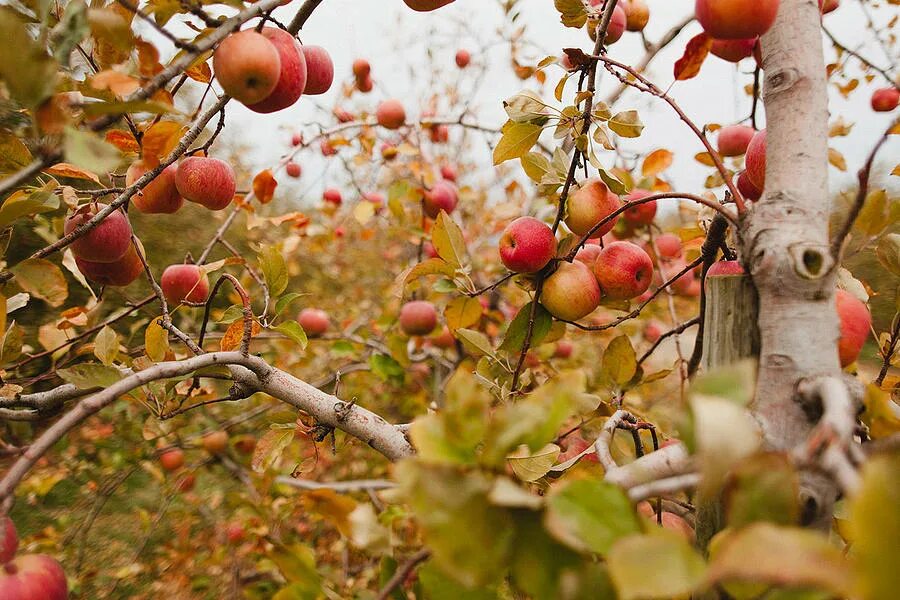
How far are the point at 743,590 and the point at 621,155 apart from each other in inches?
47.5

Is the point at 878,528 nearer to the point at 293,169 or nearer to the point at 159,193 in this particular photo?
the point at 159,193

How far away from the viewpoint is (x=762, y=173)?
0.62 m

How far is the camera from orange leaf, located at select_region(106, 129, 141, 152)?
609mm

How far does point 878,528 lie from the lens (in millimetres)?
186

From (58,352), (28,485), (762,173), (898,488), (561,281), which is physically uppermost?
(762,173)

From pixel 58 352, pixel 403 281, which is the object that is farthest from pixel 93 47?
pixel 58 352

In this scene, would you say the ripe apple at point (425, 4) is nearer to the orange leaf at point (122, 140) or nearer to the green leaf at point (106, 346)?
the orange leaf at point (122, 140)

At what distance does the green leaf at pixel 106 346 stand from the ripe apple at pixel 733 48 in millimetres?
969

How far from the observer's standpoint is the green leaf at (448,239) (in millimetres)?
742

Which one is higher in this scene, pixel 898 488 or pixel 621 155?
pixel 621 155

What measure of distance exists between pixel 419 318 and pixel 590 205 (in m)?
0.88

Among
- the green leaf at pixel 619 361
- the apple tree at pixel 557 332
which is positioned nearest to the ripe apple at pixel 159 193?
the apple tree at pixel 557 332

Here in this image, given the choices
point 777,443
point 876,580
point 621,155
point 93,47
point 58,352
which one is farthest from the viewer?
point 621,155

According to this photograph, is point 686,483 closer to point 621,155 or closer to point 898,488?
point 898,488
